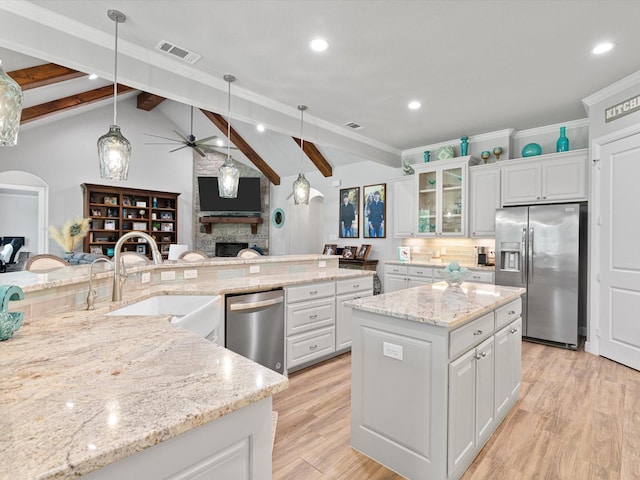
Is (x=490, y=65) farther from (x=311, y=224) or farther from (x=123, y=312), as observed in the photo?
(x=311, y=224)

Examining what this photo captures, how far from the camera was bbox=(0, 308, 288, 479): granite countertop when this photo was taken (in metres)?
0.58

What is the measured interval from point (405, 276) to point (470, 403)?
11.3 feet

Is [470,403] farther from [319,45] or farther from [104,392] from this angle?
[319,45]

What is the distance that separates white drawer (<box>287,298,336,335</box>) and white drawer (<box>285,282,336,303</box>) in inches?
2.0

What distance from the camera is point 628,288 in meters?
3.24

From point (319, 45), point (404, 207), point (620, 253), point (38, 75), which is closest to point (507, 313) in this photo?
point (620, 253)

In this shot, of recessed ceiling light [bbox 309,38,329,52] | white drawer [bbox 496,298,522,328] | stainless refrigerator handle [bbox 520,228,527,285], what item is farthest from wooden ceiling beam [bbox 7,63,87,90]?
stainless refrigerator handle [bbox 520,228,527,285]

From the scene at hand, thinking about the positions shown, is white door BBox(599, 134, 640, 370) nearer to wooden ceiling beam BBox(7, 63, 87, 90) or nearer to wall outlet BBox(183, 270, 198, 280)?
wall outlet BBox(183, 270, 198, 280)

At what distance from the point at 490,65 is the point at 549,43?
449 millimetres

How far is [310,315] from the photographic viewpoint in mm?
3205

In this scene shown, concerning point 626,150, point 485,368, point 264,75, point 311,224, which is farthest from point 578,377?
point 311,224

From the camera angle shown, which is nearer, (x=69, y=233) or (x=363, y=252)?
(x=363, y=252)

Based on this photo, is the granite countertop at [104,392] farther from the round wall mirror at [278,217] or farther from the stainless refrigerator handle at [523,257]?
the round wall mirror at [278,217]

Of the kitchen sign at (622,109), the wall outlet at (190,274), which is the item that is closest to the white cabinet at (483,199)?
the kitchen sign at (622,109)
